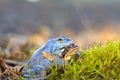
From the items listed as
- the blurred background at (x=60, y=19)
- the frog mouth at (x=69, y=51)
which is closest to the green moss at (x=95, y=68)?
the frog mouth at (x=69, y=51)

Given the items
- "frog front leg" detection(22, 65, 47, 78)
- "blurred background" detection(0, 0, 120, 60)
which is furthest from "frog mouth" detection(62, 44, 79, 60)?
"blurred background" detection(0, 0, 120, 60)

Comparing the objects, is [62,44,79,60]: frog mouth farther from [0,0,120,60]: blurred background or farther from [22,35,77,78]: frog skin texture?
[0,0,120,60]: blurred background

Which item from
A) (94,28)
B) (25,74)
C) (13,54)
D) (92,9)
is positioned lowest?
(25,74)

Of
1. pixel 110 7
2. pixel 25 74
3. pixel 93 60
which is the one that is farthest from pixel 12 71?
pixel 110 7

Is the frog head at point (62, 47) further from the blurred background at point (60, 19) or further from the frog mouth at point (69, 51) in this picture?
the blurred background at point (60, 19)

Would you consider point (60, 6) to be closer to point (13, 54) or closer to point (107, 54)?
point (13, 54)
